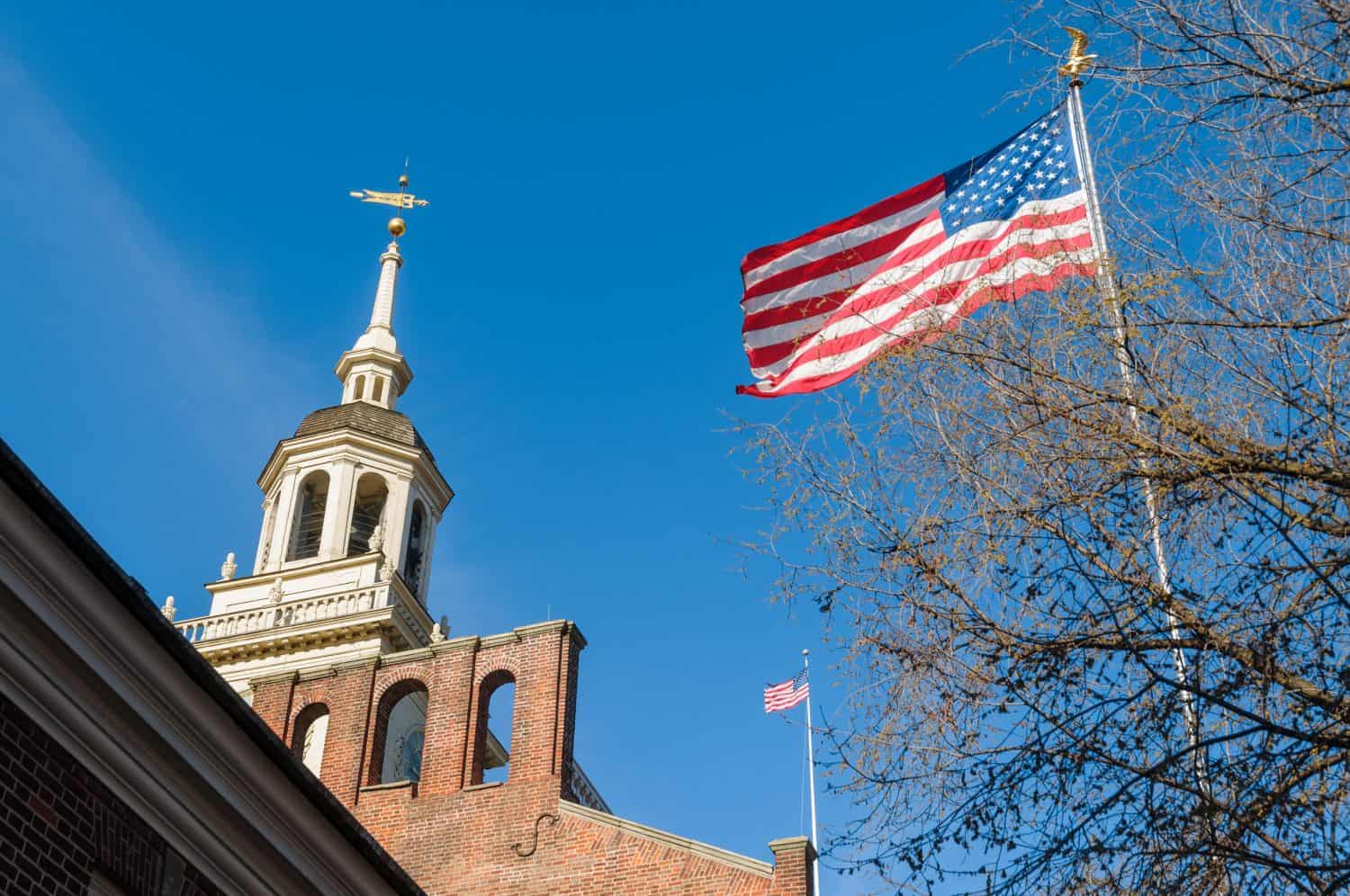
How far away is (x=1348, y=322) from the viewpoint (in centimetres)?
1013

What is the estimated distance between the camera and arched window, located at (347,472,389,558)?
141 ft

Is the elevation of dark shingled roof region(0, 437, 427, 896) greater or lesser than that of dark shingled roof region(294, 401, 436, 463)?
lesser

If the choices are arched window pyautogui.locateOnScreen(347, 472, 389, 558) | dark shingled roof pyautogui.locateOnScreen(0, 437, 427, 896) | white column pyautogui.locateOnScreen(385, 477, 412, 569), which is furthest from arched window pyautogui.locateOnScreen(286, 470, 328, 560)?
dark shingled roof pyautogui.locateOnScreen(0, 437, 427, 896)

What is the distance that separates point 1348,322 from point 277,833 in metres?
8.10

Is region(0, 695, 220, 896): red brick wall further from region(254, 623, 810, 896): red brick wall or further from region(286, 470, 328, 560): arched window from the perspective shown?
region(286, 470, 328, 560): arched window

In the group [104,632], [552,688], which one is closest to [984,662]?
[104,632]

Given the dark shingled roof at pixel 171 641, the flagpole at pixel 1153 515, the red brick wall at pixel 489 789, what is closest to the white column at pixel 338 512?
the red brick wall at pixel 489 789

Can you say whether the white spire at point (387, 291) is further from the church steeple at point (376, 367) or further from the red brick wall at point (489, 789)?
the red brick wall at point (489, 789)

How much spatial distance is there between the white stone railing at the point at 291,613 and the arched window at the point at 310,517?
2.33 metres

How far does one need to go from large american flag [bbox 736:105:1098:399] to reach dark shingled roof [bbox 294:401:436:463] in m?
26.7

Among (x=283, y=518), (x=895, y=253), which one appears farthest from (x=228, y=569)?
(x=895, y=253)

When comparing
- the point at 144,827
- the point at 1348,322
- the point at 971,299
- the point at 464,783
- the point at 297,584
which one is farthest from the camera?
the point at 297,584

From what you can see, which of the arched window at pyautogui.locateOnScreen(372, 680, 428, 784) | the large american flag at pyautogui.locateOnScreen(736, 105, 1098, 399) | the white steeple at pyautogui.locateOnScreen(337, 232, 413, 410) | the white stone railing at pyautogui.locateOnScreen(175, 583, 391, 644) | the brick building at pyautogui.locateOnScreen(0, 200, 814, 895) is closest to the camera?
the large american flag at pyautogui.locateOnScreen(736, 105, 1098, 399)

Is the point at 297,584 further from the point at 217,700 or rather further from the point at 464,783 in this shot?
the point at 217,700
